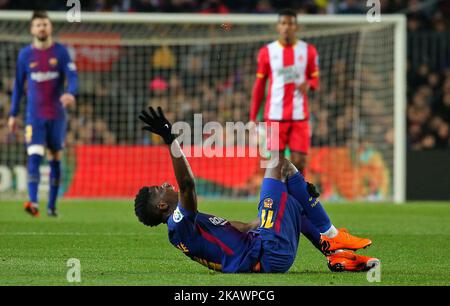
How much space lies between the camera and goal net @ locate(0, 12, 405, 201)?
62.3 ft

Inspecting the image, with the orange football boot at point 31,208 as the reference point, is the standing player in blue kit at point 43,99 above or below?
above

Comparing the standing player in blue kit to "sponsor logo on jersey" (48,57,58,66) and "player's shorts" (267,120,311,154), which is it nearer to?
"sponsor logo on jersey" (48,57,58,66)

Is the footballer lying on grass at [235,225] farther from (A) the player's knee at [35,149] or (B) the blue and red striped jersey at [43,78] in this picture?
(B) the blue and red striped jersey at [43,78]

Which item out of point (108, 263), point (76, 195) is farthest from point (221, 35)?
point (108, 263)

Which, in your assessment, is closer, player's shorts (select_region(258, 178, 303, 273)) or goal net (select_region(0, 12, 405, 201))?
player's shorts (select_region(258, 178, 303, 273))

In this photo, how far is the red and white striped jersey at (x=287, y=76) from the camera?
43.7 feet

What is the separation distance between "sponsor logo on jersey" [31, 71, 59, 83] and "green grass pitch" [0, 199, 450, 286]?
1760 millimetres

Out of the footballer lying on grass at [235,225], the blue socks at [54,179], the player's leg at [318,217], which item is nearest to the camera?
the footballer lying on grass at [235,225]

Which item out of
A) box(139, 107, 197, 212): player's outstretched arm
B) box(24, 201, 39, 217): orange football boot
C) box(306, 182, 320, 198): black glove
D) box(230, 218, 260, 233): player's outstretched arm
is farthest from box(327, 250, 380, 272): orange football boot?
box(24, 201, 39, 217): orange football boot

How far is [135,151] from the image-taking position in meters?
19.3

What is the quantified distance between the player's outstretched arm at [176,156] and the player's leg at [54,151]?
6.79 meters

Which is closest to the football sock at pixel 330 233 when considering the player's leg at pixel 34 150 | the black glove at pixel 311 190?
the black glove at pixel 311 190

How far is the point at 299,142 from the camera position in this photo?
Answer: 1323cm

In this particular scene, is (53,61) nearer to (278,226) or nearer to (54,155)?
(54,155)
